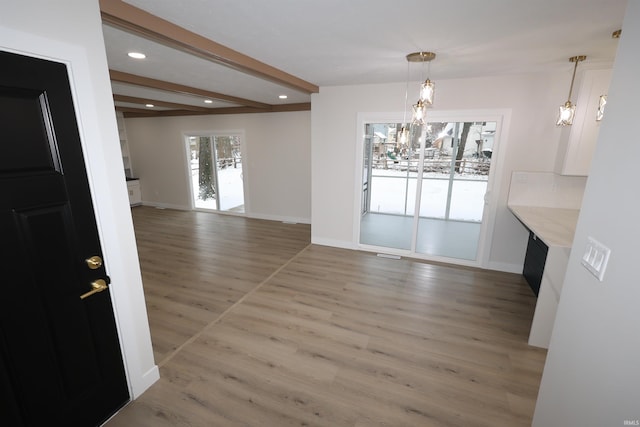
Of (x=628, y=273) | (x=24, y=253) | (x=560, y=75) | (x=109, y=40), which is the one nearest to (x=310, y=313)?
(x=24, y=253)

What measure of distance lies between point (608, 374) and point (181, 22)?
278 cm

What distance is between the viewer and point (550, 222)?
9.59ft

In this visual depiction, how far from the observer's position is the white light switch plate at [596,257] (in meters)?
1.07

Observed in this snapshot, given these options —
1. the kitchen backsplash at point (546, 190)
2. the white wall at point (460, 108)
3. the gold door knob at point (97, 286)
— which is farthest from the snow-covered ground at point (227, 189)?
the kitchen backsplash at point (546, 190)

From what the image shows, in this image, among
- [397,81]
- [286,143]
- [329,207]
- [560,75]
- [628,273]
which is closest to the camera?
[628,273]

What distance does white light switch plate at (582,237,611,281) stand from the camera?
107 centimetres

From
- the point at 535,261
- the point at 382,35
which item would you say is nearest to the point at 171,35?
the point at 382,35

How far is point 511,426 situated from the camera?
5.73 feet

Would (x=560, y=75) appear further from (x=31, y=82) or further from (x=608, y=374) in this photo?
(x=31, y=82)

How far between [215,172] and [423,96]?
5.63m

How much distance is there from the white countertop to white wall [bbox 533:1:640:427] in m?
1.40

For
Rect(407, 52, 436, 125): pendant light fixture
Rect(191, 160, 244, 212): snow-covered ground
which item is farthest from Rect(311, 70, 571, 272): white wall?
Rect(191, 160, 244, 212): snow-covered ground

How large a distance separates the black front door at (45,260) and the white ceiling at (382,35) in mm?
802

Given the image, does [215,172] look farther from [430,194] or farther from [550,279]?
[550,279]
